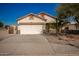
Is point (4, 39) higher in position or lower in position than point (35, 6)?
lower

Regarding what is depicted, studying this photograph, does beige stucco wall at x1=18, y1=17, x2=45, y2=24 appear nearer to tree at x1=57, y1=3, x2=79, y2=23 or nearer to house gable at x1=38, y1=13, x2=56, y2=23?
house gable at x1=38, y1=13, x2=56, y2=23

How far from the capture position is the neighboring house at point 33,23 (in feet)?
25.7

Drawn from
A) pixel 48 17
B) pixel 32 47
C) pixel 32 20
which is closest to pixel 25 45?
pixel 32 47

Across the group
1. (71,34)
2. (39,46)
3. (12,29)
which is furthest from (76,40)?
(12,29)

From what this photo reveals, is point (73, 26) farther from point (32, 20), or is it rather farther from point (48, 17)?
point (32, 20)

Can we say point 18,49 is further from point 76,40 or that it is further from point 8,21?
point 76,40

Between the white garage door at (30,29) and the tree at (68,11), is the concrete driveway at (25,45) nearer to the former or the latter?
the white garage door at (30,29)

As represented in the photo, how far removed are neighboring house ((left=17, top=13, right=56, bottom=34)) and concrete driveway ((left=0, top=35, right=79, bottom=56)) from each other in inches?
6.0

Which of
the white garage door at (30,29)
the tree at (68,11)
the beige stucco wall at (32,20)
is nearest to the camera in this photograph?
the tree at (68,11)

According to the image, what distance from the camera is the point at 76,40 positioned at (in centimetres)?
781

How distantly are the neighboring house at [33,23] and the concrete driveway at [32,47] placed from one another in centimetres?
15

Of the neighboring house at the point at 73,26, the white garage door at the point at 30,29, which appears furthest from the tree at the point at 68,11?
the white garage door at the point at 30,29

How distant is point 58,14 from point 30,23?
54cm

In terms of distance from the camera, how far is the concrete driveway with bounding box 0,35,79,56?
25.5 feet
